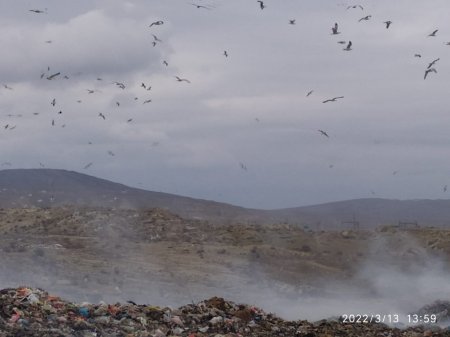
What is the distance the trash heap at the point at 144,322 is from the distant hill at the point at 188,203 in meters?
56.3

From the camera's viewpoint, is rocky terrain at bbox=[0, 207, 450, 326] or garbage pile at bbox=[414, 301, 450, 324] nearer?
garbage pile at bbox=[414, 301, 450, 324]

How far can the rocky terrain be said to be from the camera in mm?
21469

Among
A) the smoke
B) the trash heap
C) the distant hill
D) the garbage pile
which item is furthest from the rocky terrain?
the distant hill

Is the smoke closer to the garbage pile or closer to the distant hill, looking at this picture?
the garbage pile

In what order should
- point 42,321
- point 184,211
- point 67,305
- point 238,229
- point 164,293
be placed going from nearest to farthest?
point 42,321
point 67,305
point 164,293
point 238,229
point 184,211

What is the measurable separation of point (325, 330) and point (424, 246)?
65.0ft

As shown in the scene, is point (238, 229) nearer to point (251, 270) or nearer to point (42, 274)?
point (251, 270)

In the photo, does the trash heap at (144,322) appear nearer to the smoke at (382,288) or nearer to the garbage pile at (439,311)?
the garbage pile at (439,311)

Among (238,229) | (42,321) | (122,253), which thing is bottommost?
(42,321)

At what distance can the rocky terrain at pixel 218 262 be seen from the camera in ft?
70.4

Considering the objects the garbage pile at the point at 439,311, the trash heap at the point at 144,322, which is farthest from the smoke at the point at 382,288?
the trash heap at the point at 144,322

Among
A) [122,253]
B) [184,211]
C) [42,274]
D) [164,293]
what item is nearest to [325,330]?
[164,293]

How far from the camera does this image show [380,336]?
43.8ft

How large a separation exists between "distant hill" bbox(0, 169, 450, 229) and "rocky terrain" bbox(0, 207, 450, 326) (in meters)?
37.1
